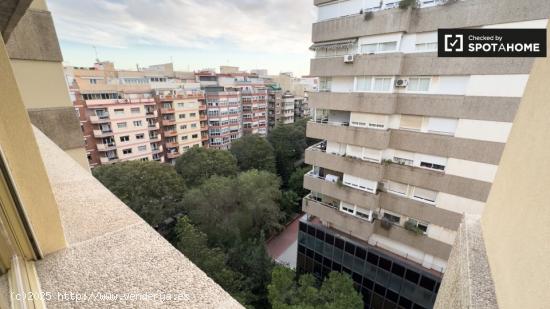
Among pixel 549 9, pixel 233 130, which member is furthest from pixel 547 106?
pixel 233 130

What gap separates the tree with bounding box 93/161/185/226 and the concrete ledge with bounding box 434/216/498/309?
42.2 ft

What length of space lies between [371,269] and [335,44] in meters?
8.51

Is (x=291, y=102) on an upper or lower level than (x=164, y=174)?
upper

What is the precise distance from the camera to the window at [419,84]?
698 centimetres

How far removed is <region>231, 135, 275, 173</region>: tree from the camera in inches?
797

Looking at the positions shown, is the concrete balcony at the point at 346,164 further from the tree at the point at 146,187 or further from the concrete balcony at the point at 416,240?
the tree at the point at 146,187

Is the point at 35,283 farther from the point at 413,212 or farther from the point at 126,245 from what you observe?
the point at 413,212

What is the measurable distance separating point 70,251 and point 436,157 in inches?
339

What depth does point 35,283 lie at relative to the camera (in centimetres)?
91

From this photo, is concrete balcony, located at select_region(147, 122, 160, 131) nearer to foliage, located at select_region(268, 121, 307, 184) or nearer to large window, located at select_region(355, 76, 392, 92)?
foliage, located at select_region(268, 121, 307, 184)

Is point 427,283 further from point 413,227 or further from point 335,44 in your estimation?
point 335,44

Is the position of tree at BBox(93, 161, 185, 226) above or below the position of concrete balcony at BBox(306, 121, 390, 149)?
below

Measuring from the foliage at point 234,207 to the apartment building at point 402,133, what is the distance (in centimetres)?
430

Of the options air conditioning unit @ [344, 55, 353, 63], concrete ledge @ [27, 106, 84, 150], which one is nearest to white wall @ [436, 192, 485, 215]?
air conditioning unit @ [344, 55, 353, 63]
